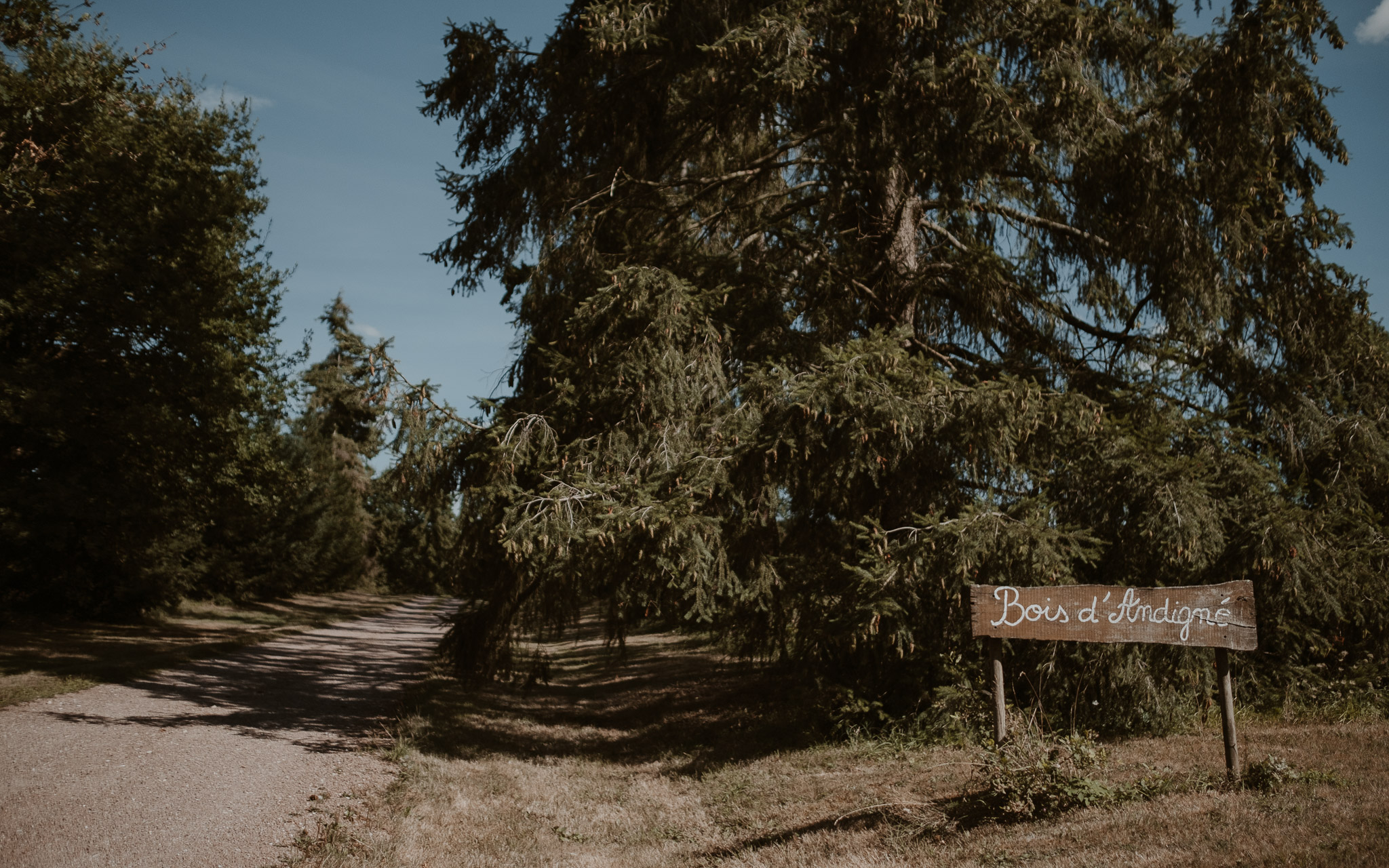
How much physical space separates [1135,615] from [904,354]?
3652 mm

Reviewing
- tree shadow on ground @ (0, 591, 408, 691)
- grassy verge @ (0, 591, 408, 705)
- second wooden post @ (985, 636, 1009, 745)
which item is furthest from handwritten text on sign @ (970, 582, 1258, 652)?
tree shadow on ground @ (0, 591, 408, 691)

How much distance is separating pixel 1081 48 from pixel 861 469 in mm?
Answer: 5460

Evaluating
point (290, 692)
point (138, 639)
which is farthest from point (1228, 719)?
point (138, 639)

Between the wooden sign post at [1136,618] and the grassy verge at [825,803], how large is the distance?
0.68 meters

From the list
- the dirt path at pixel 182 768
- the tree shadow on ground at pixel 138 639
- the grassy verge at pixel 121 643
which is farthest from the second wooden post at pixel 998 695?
the tree shadow on ground at pixel 138 639

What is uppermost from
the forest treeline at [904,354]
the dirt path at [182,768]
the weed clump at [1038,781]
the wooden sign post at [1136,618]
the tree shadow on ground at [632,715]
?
the forest treeline at [904,354]

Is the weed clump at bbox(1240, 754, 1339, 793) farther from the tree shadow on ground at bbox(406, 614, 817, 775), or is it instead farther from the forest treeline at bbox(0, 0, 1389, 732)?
the tree shadow on ground at bbox(406, 614, 817, 775)

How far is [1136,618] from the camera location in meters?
5.82

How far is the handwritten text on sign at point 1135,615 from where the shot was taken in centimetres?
574

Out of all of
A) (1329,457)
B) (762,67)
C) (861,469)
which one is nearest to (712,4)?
(762,67)

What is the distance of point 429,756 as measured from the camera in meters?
9.62

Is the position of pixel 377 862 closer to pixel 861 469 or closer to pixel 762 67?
pixel 861 469

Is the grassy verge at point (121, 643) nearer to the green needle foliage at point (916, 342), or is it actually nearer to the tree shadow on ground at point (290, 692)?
the tree shadow on ground at point (290, 692)

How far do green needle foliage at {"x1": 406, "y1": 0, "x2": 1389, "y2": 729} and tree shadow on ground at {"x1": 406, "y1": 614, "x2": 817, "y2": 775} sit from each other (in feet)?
4.58
